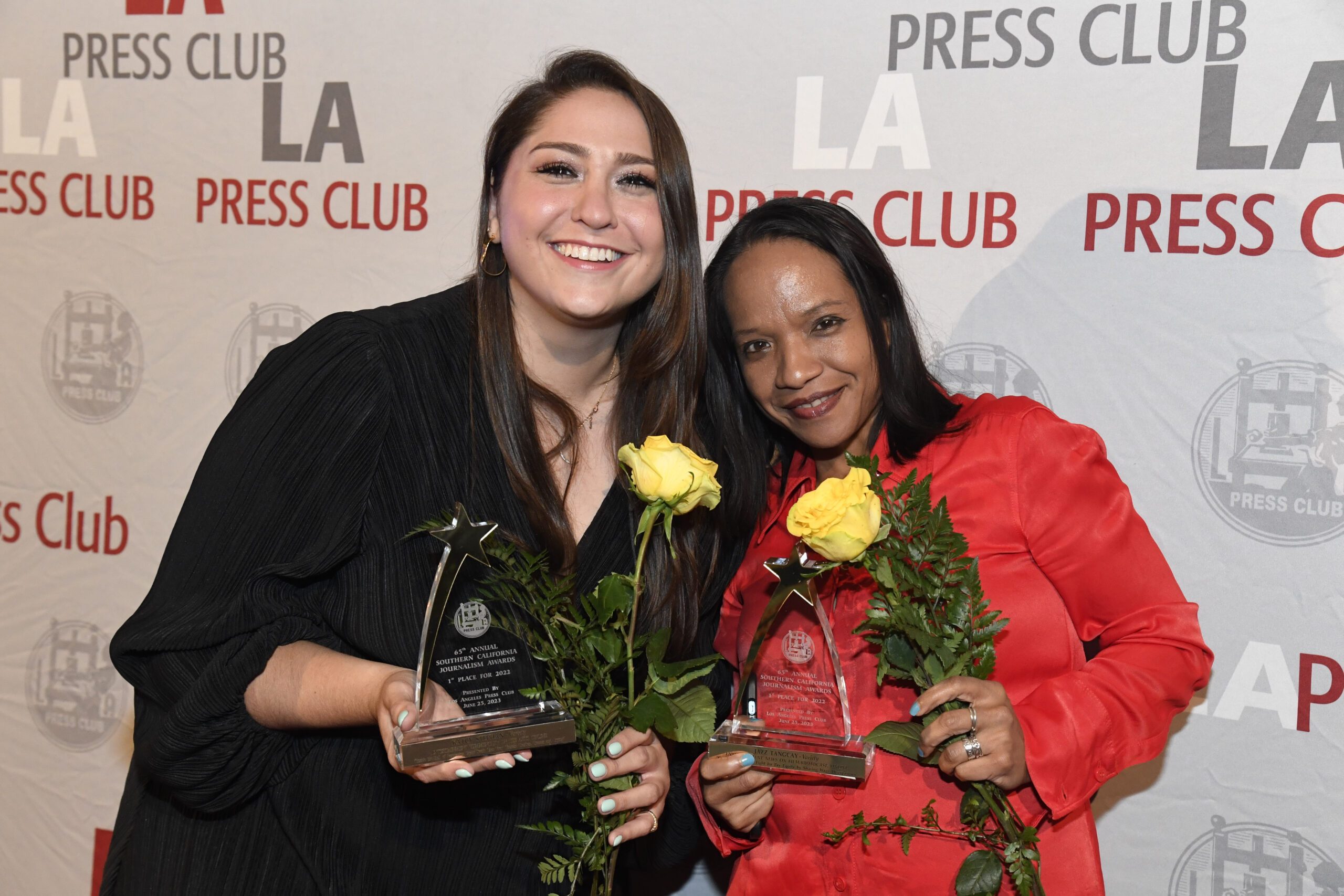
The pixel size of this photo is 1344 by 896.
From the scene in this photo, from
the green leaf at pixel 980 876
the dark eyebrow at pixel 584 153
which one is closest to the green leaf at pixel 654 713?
the green leaf at pixel 980 876

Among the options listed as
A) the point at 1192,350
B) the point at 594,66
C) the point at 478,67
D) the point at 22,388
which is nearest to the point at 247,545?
the point at 594,66

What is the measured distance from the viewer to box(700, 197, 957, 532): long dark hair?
152cm

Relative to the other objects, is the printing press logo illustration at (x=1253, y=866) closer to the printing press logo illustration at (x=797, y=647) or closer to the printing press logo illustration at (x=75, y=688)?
the printing press logo illustration at (x=797, y=647)

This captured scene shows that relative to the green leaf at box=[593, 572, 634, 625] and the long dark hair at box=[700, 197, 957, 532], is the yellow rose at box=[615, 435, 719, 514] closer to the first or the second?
the green leaf at box=[593, 572, 634, 625]

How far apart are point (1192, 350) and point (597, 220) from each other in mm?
1029

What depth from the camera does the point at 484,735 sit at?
115 centimetres

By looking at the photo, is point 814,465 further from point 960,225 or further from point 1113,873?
point 1113,873

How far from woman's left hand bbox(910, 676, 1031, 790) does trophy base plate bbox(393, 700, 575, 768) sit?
40 cm

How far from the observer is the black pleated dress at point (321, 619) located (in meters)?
1.30

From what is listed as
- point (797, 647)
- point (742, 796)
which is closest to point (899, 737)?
point (797, 647)

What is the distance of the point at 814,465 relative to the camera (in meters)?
1.67

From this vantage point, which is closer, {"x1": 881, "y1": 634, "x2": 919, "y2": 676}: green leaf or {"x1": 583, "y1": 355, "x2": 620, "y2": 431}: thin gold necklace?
Result: {"x1": 881, "y1": 634, "x2": 919, "y2": 676}: green leaf

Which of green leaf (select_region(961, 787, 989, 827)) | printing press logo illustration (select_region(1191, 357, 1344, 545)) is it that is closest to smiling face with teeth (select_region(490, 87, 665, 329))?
green leaf (select_region(961, 787, 989, 827))

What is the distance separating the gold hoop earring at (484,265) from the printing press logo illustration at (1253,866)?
4.80ft
